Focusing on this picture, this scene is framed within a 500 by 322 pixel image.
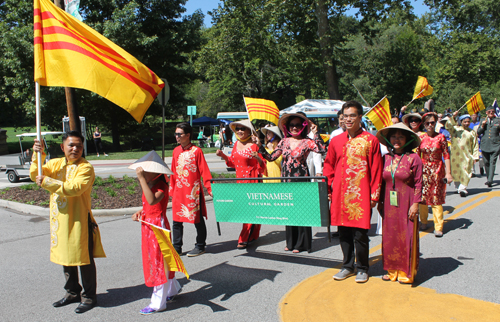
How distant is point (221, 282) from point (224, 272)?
1.17ft

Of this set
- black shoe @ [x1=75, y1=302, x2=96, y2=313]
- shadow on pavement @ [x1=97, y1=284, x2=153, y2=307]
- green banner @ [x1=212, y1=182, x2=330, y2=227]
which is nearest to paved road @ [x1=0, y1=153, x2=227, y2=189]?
green banner @ [x1=212, y1=182, x2=330, y2=227]

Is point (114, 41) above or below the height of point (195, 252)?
above

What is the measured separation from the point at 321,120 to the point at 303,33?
7.08 metres

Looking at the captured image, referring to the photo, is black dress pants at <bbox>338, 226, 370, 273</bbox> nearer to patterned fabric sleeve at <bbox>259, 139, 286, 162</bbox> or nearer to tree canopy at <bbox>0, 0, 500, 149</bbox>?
patterned fabric sleeve at <bbox>259, 139, 286, 162</bbox>

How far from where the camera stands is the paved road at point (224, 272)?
161 inches

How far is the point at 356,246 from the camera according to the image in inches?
184

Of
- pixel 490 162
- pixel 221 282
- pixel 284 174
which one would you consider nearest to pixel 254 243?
pixel 284 174

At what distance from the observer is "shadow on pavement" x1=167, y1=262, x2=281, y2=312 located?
13.9 feet

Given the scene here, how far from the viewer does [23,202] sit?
9.72 m

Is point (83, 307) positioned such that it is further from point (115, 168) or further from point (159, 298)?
point (115, 168)

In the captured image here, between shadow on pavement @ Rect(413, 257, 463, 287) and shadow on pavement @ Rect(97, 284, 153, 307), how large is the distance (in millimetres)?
2946

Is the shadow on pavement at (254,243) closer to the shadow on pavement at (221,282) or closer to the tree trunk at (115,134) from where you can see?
the shadow on pavement at (221,282)

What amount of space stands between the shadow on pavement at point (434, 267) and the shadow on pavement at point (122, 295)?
9.67ft

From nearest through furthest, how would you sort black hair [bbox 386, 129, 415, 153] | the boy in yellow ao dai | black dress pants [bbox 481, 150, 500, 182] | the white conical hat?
the white conical hat → black hair [bbox 386, 129, 415, 153] → the boy in yellow ao dai → black dress pants [bbox 481, 150, 500, 182]
